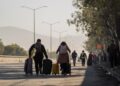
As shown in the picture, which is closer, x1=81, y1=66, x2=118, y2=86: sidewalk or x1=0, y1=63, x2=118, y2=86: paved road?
x1=0, y1=63, x2=118, y2=86: paved road

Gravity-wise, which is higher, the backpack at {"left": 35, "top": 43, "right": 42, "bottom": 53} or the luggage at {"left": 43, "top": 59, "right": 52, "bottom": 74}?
the backpack at {"left": 35, "top": 43, "right": 42, "bottom": 53}

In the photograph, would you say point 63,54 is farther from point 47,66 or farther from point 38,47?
point 38,47

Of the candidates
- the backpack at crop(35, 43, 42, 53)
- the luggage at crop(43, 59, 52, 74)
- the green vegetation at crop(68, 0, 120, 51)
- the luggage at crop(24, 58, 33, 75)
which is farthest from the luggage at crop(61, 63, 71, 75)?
the green vegetation at crop(68, 0, 120, 51)

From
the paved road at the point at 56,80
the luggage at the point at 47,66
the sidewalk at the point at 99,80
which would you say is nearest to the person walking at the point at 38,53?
the luggage at the point at 47,66

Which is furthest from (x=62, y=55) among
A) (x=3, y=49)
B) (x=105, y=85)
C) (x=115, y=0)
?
(x=3, y=49)

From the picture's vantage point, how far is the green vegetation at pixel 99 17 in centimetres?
4825

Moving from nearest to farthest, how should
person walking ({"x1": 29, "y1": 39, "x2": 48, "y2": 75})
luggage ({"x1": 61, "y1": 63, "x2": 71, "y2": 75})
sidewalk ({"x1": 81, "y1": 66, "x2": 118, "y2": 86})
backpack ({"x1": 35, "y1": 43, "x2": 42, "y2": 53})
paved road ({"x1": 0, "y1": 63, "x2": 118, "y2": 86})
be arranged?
paved road ({"x1": 0, "y1": 63, "x2": 118, "y2": 86}) → sidewalk ({"x1": 81, "y1": 66, "x2": 118, "y2": 86}) → person walking ({"x1": 29, "y1": 39, "x2": 48, "y2": 75}) → backpack ({"x1": 35, "y1": 43, "x2": 42, "y2": 53}) → luggage ({"x1": 61, "y1": 63, "x2": 71, "y2": 75})

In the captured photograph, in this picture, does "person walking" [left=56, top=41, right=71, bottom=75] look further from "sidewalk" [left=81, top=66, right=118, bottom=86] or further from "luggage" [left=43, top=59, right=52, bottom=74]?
"sidewalk" [left=81, top=66, right=118, bottom=86]

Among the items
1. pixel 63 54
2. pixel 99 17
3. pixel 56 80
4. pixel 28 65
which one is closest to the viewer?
pixel 56 80

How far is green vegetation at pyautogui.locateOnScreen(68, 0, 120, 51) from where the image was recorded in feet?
158

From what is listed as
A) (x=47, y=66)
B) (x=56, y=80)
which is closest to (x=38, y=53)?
(x=47, y=66)

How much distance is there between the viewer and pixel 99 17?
6066 centimetres

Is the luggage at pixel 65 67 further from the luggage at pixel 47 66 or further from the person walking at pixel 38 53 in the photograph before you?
the person walking at pixel 38 53

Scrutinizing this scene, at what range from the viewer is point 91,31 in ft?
237
